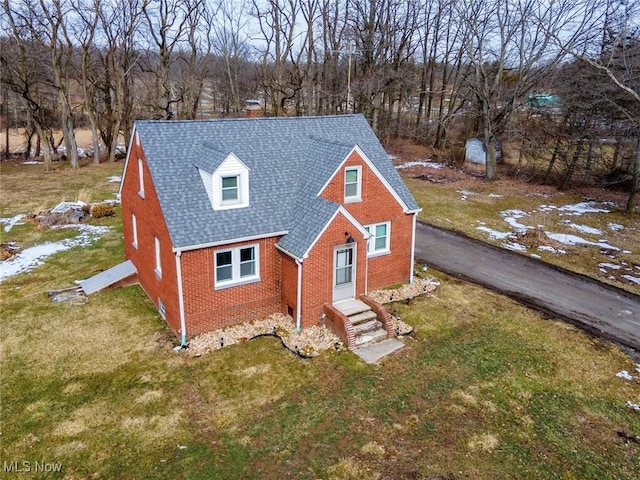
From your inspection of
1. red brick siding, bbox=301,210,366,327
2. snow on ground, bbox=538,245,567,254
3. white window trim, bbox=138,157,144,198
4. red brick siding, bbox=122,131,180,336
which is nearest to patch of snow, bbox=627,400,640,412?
red brick siding, bbox=301,210,366,327

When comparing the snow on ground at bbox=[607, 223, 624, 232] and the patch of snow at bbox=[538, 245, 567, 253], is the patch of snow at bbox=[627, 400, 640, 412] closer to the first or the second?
the patch of snow at bbox=[538, 245, 567, 253]

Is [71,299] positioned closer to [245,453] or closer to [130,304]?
[130,304]

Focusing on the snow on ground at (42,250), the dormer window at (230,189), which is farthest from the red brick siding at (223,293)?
the snow on ground at (42,250)

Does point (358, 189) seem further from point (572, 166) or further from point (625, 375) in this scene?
point (572, 166)

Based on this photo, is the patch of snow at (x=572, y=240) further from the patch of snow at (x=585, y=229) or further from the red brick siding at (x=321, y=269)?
the red brick siding at (x=321, y=269)

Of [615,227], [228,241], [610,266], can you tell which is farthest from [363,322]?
[615,227]

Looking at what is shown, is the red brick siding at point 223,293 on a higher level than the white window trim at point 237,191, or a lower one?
lower
